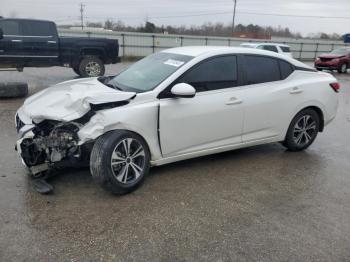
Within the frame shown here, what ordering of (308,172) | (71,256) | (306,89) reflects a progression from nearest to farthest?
1. (71,256)
2. (308,172)
3. (306,89)

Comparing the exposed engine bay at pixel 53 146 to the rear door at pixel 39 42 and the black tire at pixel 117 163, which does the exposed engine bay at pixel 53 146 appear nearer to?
the black tire at pixel 117 163

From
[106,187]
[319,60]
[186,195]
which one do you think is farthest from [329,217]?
[319,60]

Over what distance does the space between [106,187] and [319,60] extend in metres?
21.7

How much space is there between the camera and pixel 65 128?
155 inches

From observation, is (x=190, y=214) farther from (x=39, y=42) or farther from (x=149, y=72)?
(x=39, y=42)

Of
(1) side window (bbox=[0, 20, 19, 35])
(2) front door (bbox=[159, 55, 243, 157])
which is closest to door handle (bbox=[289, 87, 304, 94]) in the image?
(2) front door (bbox=[159, 55, 243, 157])

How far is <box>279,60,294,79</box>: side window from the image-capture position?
5.34m

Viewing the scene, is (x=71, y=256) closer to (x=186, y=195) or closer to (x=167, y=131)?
(x=186, y=195)

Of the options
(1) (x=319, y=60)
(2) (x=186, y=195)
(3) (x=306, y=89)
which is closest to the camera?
(2) (x=186, y=195)

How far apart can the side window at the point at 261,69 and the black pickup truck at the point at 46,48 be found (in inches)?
344

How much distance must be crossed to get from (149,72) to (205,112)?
956 mm

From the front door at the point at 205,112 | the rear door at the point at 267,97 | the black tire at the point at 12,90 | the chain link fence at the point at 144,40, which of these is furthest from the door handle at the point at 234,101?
the chain link fence at the point at 144,40

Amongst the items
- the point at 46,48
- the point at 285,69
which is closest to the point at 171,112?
the point at 285,69

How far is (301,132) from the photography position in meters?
5.63
